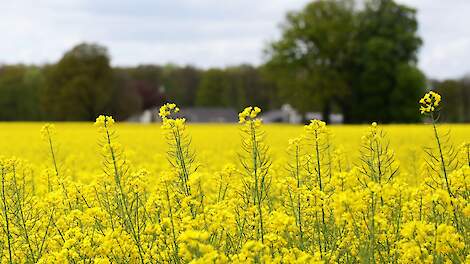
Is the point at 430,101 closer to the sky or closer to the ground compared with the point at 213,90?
closer to the ground

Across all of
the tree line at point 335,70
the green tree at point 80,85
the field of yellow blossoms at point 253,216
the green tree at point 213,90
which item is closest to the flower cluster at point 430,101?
the field of yellow blossoms at point 253,216

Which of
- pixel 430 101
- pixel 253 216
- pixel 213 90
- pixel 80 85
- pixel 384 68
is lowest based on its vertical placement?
pixel 253 216

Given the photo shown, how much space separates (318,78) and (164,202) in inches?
1805

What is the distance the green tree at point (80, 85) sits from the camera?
59834 mm

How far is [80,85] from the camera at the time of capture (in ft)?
199

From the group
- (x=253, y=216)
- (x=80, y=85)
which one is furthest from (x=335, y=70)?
(x=253, y=216)

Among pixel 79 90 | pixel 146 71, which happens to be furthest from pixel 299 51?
pixel 146 71

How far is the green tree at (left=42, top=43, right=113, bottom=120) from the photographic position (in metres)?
59.8

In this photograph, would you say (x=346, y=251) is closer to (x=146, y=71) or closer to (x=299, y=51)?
(x=299, y=51)

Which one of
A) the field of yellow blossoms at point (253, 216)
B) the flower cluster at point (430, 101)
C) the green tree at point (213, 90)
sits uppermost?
the green tree at point (213, 90)

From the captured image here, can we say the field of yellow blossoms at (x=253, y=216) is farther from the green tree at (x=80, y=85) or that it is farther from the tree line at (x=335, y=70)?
the green tree at (x=80, y=85)

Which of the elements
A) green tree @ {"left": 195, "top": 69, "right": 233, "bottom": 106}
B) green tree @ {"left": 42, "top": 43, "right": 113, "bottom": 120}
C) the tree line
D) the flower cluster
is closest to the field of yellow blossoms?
the flower cluster

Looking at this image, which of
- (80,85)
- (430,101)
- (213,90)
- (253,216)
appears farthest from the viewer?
(213,90)

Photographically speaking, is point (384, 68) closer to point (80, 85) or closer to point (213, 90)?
point (80, 85)
